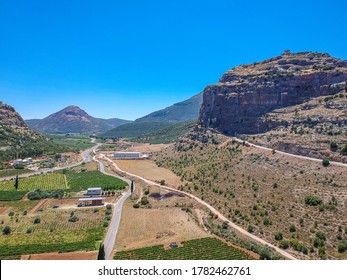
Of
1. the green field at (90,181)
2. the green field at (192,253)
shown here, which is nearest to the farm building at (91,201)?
the green field at (90,181)

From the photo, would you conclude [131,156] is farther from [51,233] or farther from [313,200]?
[313,200]

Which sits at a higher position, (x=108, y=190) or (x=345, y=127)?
(x=345, y=127)

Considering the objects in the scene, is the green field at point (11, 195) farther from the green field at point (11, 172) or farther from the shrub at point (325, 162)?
the shrub at point (325, 162)

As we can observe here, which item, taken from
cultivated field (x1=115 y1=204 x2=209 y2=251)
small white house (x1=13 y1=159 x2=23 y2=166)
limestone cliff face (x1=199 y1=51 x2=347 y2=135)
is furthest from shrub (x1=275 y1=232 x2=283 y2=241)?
small white house (x1=13 y1=159 x2=23 y2=166)

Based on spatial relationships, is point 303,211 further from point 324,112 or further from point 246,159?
point 324,112

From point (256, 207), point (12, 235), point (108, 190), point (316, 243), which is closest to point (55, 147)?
point (108, 190)
